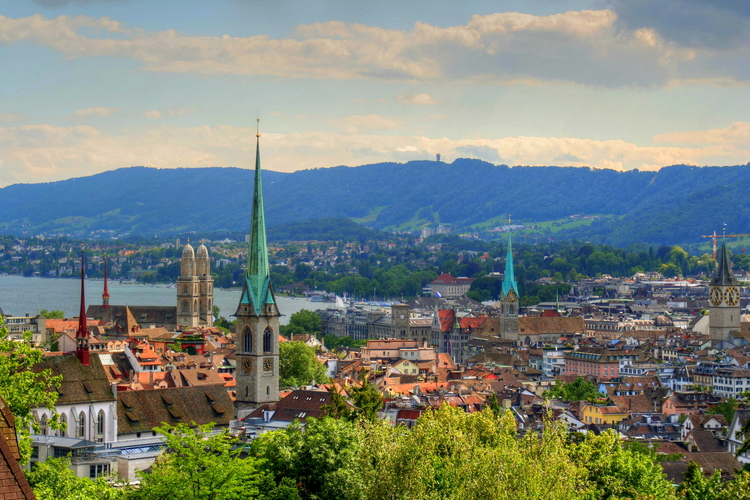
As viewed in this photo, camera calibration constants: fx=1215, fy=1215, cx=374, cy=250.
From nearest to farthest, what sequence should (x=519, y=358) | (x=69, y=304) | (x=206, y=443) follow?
(x=206, y=443) → (x=519, y=358) → (x=69, y=304)

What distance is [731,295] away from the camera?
106125 millimetres

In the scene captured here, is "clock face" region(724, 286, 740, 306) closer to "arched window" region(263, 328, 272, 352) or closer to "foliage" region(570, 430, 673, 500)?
"arched window" region(263, 328, 272, 352)

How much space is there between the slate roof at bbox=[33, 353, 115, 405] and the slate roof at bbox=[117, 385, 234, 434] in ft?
2.93

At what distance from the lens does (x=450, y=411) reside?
3322cm

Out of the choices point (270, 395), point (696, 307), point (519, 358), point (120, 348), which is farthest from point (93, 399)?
point (696, 307)

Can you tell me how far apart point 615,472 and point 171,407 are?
16.9m

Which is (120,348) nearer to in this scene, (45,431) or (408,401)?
(408,401)

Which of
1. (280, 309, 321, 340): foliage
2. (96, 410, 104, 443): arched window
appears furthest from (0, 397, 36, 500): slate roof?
(280, 309, 321, 340): foliage

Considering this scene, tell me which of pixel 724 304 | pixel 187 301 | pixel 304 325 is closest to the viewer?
pixel 187 301

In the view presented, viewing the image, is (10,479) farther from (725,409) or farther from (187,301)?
(187,301)

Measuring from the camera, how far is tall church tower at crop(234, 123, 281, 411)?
1914 inches

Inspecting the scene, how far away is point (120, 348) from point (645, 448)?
37.2 metres

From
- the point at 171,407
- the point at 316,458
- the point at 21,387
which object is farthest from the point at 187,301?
the point at 21,387

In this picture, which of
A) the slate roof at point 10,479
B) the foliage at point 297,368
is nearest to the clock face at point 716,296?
the foliage at point 297,368
